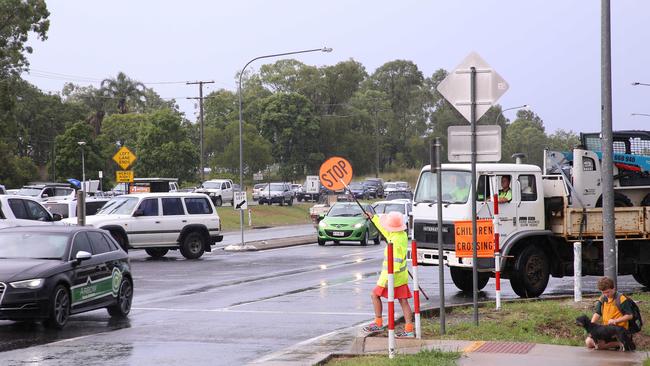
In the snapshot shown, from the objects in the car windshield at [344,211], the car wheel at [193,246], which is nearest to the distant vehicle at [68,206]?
the car wheel at [193,246]

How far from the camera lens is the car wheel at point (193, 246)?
101ft

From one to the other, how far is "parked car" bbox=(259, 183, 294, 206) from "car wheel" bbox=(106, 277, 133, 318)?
2281 inches

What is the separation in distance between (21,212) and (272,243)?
13.9 meters

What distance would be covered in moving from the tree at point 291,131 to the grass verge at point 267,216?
34.5 meters

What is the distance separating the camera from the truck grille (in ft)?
64.2

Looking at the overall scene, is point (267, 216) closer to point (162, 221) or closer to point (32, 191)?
point (32, 191)

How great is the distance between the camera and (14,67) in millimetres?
54844

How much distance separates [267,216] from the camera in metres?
64.2

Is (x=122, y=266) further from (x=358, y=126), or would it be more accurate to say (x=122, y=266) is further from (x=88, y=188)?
(x=358, y=126)

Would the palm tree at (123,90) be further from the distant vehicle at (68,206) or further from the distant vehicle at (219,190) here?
the distant vehicle at (68,206)

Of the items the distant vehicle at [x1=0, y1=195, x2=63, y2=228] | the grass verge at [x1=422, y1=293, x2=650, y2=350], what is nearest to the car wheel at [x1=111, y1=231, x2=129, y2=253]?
the distant vehicle at [x1=0, y1=195, x2=63, y2=228]

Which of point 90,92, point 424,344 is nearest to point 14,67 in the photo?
point 424,344

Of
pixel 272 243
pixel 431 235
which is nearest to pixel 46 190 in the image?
pixel 272 243

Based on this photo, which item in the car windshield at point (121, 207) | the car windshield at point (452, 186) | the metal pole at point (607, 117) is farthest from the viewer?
the car windshield at point (121, 207)
